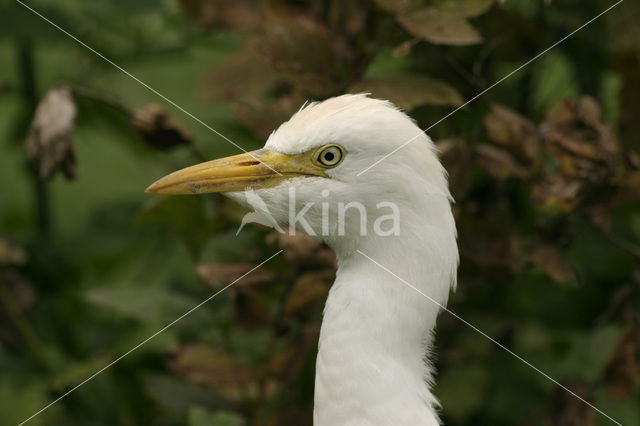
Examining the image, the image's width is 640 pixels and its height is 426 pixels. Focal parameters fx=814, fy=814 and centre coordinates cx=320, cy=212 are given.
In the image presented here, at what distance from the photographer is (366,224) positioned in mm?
1741

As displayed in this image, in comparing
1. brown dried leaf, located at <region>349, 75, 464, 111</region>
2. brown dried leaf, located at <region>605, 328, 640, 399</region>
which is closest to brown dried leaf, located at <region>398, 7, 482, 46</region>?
brown dried leaf, located at <region>349, 75, 464, 111</region>

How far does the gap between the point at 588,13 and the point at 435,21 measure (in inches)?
39.5

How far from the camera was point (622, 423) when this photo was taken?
2.69 metres

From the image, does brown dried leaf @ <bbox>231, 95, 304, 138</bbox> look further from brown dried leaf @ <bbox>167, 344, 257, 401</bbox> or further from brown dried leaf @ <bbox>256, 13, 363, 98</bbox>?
brown dried leaf @ <bbox>167, 344, 257, 401</bbox>

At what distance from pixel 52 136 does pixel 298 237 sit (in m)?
0.67

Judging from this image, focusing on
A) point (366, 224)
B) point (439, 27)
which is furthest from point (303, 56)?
point (366, 224)

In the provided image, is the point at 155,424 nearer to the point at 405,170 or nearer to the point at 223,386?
the point at 223,386

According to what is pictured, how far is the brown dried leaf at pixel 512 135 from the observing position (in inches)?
86.2

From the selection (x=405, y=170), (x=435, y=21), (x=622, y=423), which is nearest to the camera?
(x=405, y=170)

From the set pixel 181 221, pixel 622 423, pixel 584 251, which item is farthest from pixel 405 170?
pixel 622 423

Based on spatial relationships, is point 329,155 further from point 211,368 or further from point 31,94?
point 31,94

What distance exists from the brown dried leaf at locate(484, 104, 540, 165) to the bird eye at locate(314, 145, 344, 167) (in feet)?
2.08

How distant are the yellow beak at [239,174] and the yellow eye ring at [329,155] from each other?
2 cm

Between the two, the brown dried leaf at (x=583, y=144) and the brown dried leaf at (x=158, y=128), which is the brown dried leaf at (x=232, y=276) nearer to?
the brown dried leaf at (x=158, y=128)
